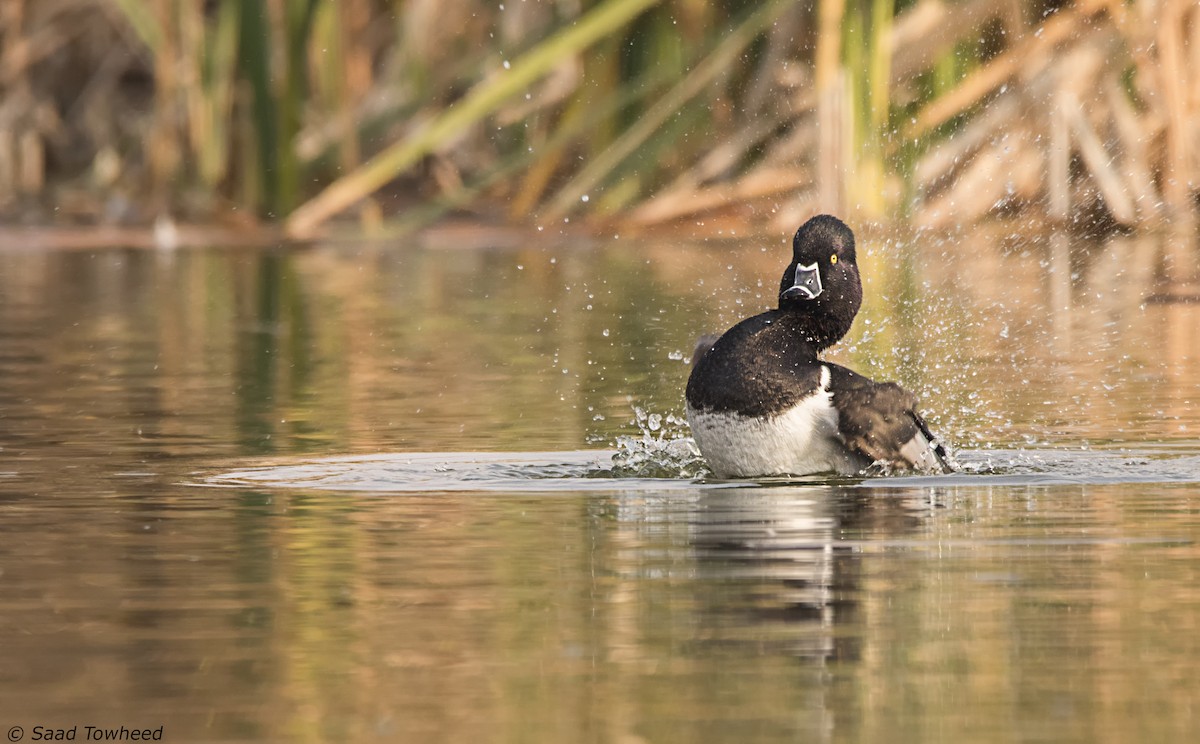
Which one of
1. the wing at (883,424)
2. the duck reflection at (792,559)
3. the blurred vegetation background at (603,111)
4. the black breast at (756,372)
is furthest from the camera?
the blurred vegetation background at (603,111)

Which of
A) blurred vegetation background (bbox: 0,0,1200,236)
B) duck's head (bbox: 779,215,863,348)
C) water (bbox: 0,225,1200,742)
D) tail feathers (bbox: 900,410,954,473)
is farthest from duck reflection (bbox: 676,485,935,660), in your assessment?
blurred vegetation background (bbox: 0,0,1200,236)

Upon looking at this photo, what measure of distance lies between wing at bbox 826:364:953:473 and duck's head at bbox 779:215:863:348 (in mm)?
302

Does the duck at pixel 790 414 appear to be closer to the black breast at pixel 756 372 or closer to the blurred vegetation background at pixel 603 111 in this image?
the black breast at pixel 756 372

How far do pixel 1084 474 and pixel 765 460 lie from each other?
40.5 inches

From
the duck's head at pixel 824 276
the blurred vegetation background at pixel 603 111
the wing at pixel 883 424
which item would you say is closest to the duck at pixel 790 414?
the wing at pixel 883 424

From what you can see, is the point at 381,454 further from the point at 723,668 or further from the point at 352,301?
the point at 352,301

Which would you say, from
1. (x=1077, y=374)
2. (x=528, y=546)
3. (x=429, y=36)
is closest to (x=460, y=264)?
(x=429, y=36)

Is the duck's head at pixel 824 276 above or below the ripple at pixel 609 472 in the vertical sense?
above

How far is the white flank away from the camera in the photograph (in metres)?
7.89

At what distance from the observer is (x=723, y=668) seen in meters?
4.99

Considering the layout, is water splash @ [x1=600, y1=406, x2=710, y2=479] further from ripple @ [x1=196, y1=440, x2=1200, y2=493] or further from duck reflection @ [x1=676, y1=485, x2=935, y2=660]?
duck reflection @ [x1=676, y1=485, x2=935, y2=660]

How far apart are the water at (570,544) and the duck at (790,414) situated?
0.33 ft

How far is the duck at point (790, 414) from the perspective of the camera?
25.9 feet

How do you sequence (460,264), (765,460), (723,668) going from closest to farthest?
(723,668) → (765,460) → (460,264)
